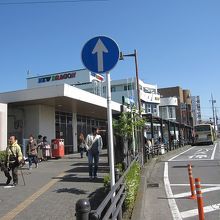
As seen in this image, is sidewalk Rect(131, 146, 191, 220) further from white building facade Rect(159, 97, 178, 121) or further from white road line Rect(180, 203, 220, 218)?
white building facade Rect(159, 97, 178, 121)

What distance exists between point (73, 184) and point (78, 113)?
2167 cm

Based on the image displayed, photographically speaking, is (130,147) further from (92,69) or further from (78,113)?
(78,113)

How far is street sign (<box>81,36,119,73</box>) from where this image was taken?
620cm

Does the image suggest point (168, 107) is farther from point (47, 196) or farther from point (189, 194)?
point (47, 196)

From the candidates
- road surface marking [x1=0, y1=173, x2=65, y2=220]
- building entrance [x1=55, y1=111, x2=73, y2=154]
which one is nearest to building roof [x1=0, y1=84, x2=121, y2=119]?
building entrance [x1=55, y1=111, x2=73, y2=154]

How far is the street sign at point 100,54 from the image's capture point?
620cm

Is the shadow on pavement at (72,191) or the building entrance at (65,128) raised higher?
the building entrance at (65,128)

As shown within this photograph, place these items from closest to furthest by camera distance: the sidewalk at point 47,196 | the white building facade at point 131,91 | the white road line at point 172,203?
the white road line at point 172,203 < the sidewalk at point 47,196 < the white building facade at point 131,91

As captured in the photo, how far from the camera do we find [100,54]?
6.29m

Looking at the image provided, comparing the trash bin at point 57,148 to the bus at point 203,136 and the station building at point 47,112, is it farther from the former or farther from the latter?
the bus at point 203,136

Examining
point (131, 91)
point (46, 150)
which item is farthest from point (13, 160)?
point (131, 91)

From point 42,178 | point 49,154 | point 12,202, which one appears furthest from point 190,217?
point 49,154

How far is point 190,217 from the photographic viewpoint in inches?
288

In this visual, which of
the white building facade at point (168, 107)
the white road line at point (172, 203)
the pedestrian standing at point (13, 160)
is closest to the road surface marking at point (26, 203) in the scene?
the pedestrian standing at point (13, 160)
